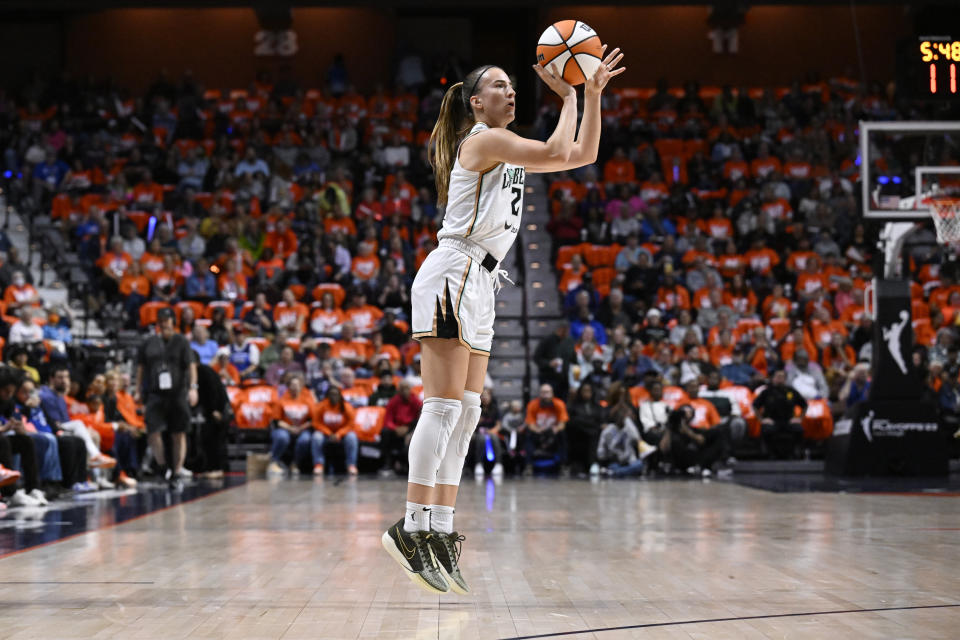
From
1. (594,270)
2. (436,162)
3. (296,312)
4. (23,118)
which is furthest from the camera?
(23,118)

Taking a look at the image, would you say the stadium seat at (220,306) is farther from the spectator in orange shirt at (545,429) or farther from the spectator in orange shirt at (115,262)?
the spectator in orange shirt at (545,429)

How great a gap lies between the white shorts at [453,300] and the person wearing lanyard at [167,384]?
8347 millimetres

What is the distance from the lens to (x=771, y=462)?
15219 mm

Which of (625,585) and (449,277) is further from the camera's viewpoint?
(625,585)

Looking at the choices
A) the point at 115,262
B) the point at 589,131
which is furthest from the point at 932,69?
the point at 115,262

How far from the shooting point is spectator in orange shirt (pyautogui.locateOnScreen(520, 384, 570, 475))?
15.0 metres

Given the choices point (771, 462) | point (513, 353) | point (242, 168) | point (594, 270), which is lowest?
point (771, 462)

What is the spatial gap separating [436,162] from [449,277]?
59 cm

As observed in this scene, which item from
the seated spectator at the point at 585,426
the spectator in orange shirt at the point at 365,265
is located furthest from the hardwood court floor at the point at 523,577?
the spectator in orange shirt at the point at 365,265

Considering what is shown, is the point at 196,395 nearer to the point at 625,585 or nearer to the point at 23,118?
the point at 625,585

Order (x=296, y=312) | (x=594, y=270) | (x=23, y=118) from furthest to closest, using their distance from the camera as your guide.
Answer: (x=23, y=118) < (x=594, y=270) < (x=296, y=312)

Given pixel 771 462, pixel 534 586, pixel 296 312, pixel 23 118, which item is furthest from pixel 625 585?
pixel 23 118

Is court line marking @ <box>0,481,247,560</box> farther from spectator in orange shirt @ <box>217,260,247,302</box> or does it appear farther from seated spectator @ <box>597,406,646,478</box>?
spectator in orange shirt @ <box>217,260,247,302</box>

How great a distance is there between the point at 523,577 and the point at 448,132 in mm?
2007
